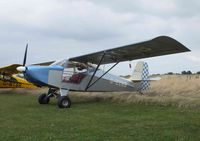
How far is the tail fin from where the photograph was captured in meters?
18.8

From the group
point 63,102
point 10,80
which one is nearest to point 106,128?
point 63,102

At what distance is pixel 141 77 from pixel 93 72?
118 inches

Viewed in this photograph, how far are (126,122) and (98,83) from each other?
8.59 meters

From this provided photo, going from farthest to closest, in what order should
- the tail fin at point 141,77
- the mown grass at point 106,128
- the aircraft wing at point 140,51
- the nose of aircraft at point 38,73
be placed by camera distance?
the tail fin at point 141,77, the nose of aircraft at point 38,73, the aircraft wing at point 140,51, the mown grass at point 106,128

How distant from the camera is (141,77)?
1884cm

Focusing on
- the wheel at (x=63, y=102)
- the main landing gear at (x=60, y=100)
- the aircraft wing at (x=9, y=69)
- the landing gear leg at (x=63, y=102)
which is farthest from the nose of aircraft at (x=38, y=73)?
the aircraft wing at (x=9, y=69)

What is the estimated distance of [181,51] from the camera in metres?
13.5

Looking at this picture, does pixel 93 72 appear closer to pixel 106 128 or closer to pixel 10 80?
pixel 106 128

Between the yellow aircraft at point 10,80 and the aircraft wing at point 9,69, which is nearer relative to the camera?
the aircraft wing at point 9,69

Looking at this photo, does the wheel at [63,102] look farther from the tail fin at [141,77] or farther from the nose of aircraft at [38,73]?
the tail fin at [141,77]

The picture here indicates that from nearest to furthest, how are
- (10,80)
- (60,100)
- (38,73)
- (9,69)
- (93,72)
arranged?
(60,100)
(38,73)
(93,72)
(9,69)
(10,80)

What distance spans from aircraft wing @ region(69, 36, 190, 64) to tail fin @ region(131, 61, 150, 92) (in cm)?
175

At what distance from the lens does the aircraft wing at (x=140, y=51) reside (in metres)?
12.6

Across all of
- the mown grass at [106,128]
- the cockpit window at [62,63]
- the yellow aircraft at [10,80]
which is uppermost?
the cockpit window at [62,63]
